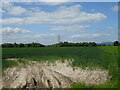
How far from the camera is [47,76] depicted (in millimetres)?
4254

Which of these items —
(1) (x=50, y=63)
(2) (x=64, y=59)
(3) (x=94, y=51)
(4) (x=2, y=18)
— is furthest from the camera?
(3) (x=94, y=51)

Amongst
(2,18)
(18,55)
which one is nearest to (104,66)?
(18,55)

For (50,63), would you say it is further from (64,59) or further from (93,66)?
(93,66)

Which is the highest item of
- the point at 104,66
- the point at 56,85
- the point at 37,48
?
the point at 37,48

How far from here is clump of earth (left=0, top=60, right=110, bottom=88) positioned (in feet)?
13.7

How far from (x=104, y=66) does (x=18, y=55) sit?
142cm

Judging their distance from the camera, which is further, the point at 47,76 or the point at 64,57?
the point at 64,57

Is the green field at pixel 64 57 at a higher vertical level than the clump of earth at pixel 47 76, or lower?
higher

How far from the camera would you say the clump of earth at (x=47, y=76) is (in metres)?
4.16

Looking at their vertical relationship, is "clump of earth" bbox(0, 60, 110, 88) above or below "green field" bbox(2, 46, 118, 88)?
below

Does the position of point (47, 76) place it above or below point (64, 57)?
below

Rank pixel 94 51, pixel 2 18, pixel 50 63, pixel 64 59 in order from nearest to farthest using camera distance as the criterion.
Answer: pixel 2 18
pixel 50 63
pixel 64 59
pixel 94 51

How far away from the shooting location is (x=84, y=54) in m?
4.96

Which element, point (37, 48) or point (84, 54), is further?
point (84, 54)
